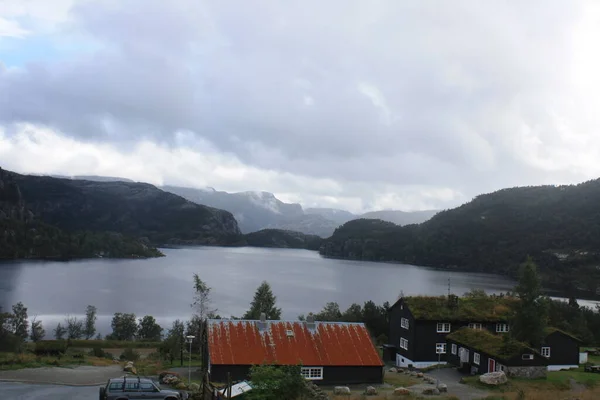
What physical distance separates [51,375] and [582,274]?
6876 inches

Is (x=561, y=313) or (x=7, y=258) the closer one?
(x=561, y=313)

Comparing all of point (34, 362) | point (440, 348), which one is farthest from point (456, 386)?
point (34, 362)

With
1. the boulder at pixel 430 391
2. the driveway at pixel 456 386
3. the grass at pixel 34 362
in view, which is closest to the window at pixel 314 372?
the boulder at pixel 430 391

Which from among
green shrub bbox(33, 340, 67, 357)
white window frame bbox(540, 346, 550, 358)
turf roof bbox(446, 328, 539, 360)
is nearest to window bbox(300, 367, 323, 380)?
turf roof bbox(446, 328, 539, 360)

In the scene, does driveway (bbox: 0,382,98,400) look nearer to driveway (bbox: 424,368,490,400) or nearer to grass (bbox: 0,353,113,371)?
grass (bbox: 0,353,113,371)

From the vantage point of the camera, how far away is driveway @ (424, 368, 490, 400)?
1057 inches

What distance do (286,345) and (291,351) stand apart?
20.7 inches

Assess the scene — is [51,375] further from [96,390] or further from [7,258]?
[7,258]

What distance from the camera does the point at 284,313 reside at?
8094cm

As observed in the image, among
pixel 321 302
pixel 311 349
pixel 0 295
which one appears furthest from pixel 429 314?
pixel 0 295

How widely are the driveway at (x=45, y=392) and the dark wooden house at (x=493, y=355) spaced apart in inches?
963

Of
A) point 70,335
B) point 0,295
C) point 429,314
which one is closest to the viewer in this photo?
point 429,314

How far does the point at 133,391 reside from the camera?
18453 mm

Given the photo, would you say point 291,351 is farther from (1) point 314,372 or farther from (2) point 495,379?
(2) point 495,379
